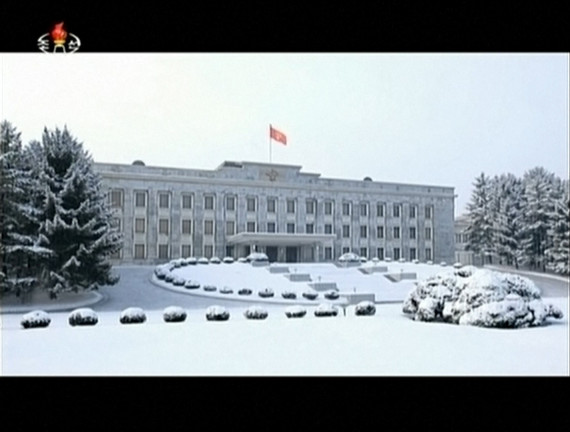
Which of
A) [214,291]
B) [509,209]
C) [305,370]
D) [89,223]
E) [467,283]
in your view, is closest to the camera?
[305,370]

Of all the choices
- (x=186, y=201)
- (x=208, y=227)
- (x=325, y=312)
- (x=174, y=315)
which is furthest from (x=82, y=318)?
(x=208, y=227)

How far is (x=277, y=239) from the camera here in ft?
89.0

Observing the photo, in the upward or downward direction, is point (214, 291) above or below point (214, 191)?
below

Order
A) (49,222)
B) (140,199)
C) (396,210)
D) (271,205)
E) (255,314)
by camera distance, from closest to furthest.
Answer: (255,314) < (49,222) < (140,199) < (271,205) < (396,210)

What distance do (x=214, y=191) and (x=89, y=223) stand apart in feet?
40.5

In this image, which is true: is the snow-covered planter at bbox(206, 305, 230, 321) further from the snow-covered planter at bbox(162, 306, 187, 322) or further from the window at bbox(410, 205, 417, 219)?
the window at bbox(410, 205, 417, 219)

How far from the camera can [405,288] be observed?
20125 millimetres

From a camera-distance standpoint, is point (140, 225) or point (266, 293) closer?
point (266, 293)
